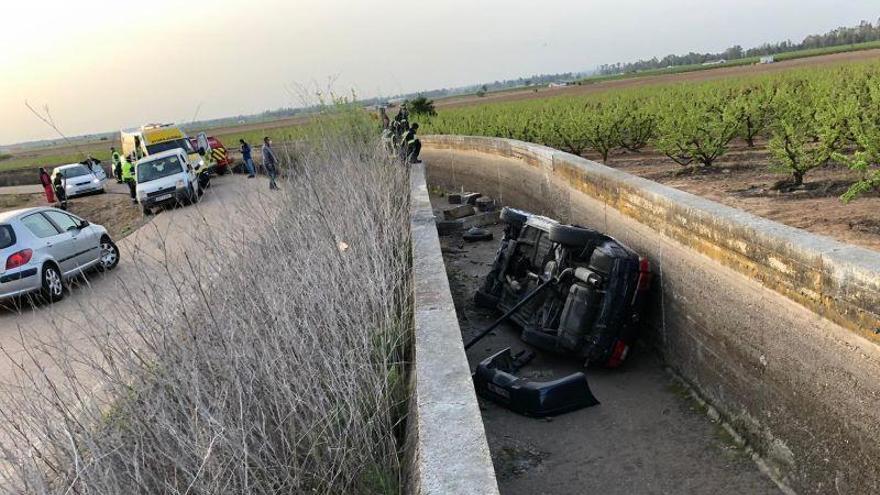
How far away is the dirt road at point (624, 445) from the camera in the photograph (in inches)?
180

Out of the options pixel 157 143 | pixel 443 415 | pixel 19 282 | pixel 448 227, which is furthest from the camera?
pixel 157 143

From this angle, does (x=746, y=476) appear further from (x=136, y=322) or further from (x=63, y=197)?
(x=63, y=197)

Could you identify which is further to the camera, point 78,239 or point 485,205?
point 485,205

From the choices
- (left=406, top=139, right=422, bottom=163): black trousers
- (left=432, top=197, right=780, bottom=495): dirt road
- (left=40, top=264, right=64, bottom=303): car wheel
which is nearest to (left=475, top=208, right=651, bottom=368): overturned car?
(left=432, top=197, right=780, bottom=495): dirt road

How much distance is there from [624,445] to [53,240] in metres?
9.85

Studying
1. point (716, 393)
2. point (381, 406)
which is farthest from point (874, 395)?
point (381, 406)

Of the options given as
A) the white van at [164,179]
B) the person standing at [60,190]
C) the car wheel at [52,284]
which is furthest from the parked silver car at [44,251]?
the person standing at [60,190]

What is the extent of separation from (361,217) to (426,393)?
11.3ft

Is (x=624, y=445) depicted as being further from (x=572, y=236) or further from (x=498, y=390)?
(x=572, y=236)

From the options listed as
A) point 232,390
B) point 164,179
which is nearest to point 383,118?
point 164,179

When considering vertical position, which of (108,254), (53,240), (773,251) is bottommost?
(108,254)

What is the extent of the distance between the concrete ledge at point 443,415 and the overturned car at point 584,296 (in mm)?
1382

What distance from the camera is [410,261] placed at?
6934mm

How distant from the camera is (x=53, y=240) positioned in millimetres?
10953
